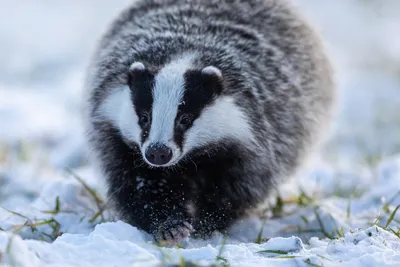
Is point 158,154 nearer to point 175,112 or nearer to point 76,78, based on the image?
point 175,112

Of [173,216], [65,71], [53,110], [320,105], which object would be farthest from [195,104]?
[65,71]

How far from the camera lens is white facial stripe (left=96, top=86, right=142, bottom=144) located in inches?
139

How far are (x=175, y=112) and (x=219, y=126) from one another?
277mm

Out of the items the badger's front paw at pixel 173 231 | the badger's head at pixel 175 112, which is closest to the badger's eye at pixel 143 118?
the badger's head at pixel 175 112

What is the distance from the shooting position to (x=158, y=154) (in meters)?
3.24

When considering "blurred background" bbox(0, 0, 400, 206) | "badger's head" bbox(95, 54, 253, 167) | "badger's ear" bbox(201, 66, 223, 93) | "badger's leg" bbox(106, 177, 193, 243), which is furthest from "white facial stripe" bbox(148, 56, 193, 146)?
"blurred background" bbox(0, 0, 400, 206)

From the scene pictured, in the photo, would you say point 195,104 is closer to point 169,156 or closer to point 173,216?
point 169,156

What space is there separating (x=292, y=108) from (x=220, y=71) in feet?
2.21

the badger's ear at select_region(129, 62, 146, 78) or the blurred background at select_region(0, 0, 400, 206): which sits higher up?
the badger's ear at select_region(129, 62, 146, 78)

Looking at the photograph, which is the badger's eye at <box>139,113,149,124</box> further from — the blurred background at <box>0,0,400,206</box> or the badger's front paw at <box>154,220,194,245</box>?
the blurred background at <box>0,0,400,206</box>

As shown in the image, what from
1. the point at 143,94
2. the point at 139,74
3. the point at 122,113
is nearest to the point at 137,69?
the point at 139,74

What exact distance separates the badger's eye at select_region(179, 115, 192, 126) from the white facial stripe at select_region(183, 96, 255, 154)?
1.3 inches

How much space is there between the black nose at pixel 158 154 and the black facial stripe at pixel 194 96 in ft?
0.38

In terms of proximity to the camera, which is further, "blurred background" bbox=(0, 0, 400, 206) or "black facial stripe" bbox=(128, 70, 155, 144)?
"blurred background" bbox=(0, 0, 400, 206)
